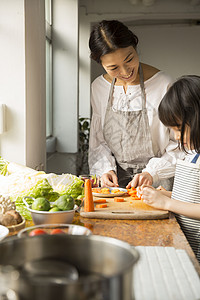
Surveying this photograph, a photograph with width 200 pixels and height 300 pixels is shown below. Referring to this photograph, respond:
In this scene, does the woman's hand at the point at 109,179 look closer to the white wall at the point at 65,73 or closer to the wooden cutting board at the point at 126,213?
the wooden cutting board at the point at 126,213

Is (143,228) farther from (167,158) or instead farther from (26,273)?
(167,158)

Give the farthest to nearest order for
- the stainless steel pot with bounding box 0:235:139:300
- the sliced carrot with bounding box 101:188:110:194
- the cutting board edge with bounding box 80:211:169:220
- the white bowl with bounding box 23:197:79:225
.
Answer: the sliced carrot with bounding box 101:188:110:194 < the cutting board edge with bounding box 80:211:169:220 < the white bowl with bounding box 23:197:79:225 < the stainless steel pot with bounding box 0:235:139:300

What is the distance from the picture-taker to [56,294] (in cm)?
64

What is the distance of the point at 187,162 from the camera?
191 centimetres

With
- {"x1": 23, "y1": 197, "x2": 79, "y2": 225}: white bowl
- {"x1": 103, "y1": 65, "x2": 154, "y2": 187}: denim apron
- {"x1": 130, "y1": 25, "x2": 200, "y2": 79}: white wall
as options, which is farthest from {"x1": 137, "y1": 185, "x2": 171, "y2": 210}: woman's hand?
{"x1": 130, "y1": 25, "x2": 200, "y2": 79}: white wall

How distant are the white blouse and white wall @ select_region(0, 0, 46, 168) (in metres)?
0.42

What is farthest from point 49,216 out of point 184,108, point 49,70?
point 49,70

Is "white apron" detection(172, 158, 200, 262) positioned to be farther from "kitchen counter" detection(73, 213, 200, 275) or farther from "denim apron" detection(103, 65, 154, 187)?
"denim apron" detection(103, 65, 154, 187)

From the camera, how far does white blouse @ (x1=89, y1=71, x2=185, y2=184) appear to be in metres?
2.57

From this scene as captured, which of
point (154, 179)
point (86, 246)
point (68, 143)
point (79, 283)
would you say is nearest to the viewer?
point (79, 283)

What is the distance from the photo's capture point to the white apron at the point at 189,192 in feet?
6.02

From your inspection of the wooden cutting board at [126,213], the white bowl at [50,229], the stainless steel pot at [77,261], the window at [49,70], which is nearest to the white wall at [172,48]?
the window at [49,70]

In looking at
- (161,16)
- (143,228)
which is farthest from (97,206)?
(161,16)

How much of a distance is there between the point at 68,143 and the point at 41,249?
13.3ft
